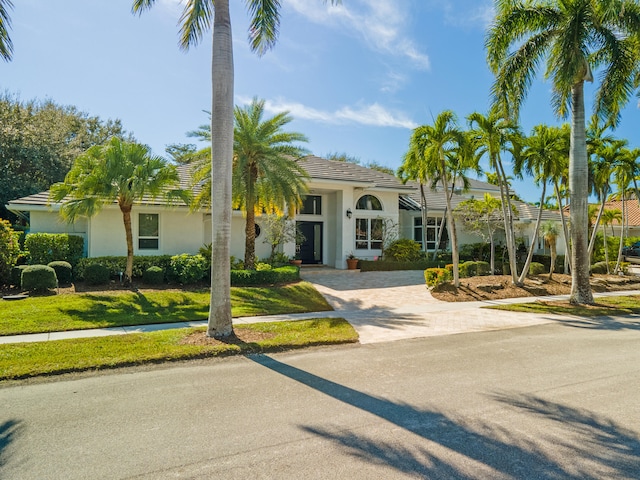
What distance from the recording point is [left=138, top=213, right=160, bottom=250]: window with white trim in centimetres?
1759

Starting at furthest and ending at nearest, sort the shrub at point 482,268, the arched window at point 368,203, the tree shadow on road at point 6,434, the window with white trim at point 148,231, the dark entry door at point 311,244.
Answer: the arched window at point 368,203 < the dark entry door at point 311,244 < the shrub at point 482,268 < the window with white trim at point 148,231 < the tree shadow on road at point 6,434

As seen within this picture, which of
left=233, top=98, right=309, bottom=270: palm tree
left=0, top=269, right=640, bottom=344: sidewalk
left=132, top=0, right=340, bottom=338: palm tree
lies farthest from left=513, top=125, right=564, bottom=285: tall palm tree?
left=132, top=0, right=340, bottom=338: palm tree

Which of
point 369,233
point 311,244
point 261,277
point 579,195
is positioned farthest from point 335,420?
point 369,233

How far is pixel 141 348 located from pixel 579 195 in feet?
44.1

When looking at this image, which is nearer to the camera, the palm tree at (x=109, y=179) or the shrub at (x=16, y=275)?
the shrub at (x=16, y=275)

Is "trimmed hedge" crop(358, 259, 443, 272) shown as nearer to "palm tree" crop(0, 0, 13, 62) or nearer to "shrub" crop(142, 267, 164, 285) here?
"shrub" crop(142, 267, 164, 285)

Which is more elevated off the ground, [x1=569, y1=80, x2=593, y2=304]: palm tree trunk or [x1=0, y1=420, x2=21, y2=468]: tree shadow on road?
[x1=569, y1=80, x2=593, y2=304]: palm tree trunk

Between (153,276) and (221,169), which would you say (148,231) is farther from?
(221,169)

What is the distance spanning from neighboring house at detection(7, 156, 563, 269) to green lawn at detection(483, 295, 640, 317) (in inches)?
378

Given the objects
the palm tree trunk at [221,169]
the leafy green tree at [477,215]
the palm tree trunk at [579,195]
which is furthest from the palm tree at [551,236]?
the palm tree trunk at [221,169]

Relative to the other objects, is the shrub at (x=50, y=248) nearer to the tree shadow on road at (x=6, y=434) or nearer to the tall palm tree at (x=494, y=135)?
the tree shadow on road at (x=6, y=434)

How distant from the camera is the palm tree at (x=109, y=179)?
1295 cm

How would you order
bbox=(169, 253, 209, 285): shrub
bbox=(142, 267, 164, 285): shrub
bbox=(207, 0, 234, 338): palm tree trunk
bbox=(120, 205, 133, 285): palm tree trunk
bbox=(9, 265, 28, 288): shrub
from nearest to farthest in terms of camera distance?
bbox=(207, 0, 234, 338): palm tree trunk → bbox=(9, 265, 28, 288): shrub → bbox=(120, 205, 133, 285): palm tree trunk → bbox=(142, 267, 164, 285): shrub → bbox=(169, 253, 209, 285): shrub

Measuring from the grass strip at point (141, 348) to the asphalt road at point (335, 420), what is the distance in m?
0.44
